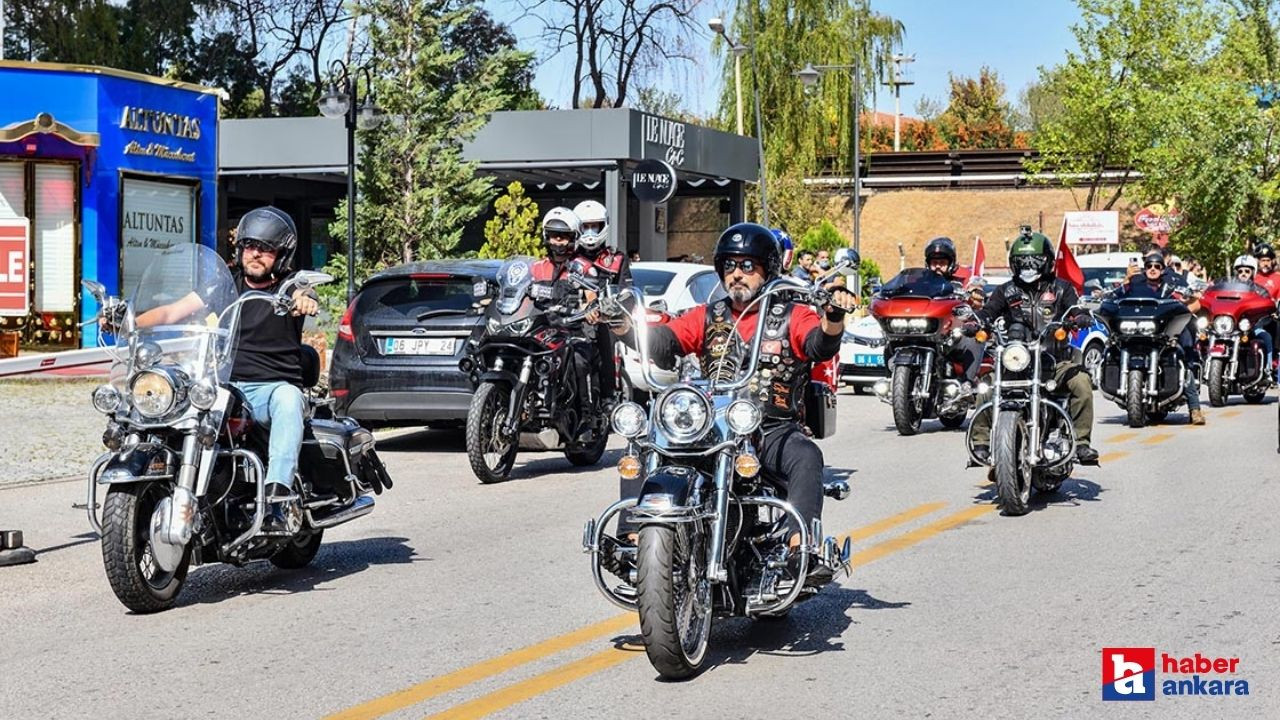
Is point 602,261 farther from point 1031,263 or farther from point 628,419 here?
point 628,419

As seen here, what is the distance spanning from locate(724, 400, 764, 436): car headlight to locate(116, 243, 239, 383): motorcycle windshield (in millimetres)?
2530

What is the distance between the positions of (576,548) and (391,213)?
1924 centimetres

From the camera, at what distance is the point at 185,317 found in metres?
7.75

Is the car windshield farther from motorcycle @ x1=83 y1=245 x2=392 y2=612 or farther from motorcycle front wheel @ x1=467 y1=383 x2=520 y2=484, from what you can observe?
motorcycle @ x1=83 y1=245 x2=392 y2=612

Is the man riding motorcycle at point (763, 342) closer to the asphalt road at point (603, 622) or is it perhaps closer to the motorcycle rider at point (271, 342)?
the asphalt road at point (603, 622)

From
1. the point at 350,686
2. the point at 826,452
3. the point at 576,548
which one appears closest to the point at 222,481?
the point at 350,686

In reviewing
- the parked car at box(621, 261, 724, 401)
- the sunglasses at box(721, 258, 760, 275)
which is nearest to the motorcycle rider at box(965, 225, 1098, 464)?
the sunglasses at box(721, 258, 760, 275)

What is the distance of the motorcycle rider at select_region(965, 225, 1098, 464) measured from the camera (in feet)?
37.3

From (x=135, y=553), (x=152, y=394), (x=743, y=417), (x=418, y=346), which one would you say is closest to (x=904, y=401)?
(x=418, y=346)

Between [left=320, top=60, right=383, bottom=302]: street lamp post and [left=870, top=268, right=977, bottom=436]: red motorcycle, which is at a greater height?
[left=320, top=60, right=383, bottom=302]: street lamp post

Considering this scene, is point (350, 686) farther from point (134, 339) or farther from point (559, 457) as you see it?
point (559, 457)

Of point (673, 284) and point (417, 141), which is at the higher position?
point (417, 141)

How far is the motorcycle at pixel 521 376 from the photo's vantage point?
12.4 meters

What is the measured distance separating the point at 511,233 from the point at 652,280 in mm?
10452
